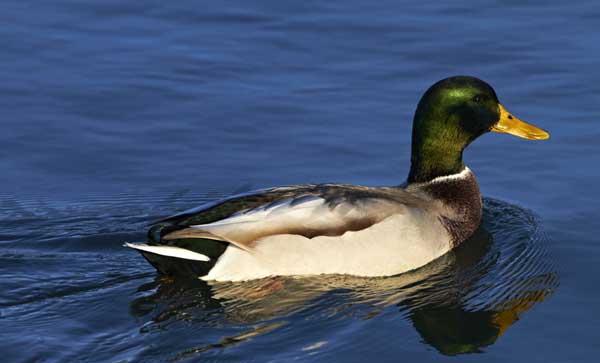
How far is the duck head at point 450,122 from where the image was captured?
10.2 metres

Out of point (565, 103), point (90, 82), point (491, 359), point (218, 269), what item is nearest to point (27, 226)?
point (218, 269)

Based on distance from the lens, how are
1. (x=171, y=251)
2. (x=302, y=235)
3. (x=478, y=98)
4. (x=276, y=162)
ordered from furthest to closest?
(x=276, y=162) < (x=478, y=98) < (x=302, y=235) < (x=171, y=251)

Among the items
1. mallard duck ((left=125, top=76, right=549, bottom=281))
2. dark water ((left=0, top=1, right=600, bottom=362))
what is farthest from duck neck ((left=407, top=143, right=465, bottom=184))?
dark water ((left=0, top=1, right=600, bottom=362))

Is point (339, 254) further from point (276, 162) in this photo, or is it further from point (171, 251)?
point (276, 162)

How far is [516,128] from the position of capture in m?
10.5

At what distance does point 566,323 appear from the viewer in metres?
8.43

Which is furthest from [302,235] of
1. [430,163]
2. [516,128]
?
[516,128]

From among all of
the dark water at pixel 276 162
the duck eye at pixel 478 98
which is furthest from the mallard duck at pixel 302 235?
the duck eye at pixel 478 98

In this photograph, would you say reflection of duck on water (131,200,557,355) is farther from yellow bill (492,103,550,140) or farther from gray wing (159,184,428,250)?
yellow bill (492,103,550,140)

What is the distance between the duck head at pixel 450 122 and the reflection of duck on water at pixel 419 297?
0.86 meters

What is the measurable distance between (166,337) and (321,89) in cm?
476

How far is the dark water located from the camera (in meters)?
8.33

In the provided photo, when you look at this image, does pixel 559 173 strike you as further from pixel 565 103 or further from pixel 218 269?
pixel 218 269

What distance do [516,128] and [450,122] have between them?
23.5 inches
